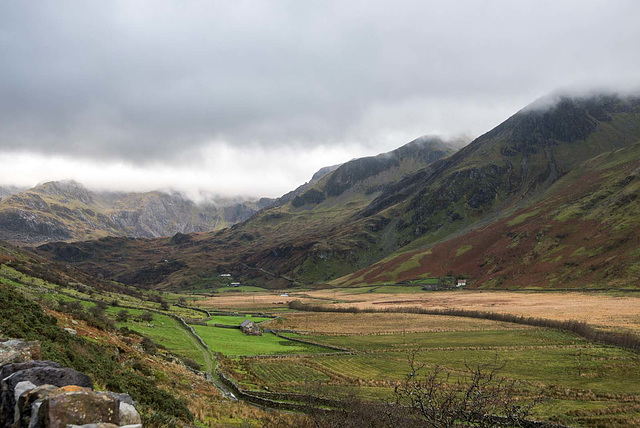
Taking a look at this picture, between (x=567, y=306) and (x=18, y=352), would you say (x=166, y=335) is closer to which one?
(x=18, y=352)

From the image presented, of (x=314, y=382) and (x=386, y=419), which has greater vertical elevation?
(x=386, y=419)

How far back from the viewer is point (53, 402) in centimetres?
806

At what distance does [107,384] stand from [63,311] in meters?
24.8

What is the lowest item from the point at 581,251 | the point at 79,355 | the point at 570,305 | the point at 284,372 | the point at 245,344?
the point at 570,305

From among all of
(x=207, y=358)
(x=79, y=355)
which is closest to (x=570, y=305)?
(x=207, y=358)

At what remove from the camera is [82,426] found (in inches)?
305

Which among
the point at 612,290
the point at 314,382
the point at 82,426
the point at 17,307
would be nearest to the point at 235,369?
the point at 314,382

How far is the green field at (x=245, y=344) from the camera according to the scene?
63.4 metres

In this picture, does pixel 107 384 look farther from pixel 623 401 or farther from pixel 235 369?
pixel 623 401

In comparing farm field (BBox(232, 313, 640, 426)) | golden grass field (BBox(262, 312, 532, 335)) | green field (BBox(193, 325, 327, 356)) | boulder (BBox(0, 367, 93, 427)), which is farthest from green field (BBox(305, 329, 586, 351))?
boulder (BBox(0, 367, 93, 427))

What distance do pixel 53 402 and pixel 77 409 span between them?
504 mm

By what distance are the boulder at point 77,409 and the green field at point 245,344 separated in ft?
177

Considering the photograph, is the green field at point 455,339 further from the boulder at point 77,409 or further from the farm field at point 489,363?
the boulder at point 77,409

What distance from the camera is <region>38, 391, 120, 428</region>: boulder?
313 inches
